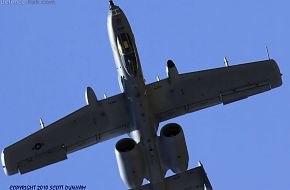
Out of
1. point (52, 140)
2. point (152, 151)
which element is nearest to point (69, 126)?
point (52, 140)

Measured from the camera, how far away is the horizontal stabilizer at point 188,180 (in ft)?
109

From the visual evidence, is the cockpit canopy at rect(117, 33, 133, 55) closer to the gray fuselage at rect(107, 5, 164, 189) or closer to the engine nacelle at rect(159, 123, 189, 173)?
the gray fuselage at rect(107, 5, 164, 189)

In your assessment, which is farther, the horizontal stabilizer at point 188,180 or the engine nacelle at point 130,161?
the horizontal stabilizer at point 188,180

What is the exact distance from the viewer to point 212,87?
33.6 m

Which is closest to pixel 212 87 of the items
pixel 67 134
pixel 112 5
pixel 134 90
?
pixel 134 90

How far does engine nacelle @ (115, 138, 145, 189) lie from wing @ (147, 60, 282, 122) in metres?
2.32

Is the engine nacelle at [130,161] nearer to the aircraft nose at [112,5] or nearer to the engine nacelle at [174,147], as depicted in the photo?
the engine nacelle at [174,147]

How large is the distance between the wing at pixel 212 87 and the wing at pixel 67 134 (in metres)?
1.77

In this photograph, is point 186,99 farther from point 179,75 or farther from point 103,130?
point 103,130

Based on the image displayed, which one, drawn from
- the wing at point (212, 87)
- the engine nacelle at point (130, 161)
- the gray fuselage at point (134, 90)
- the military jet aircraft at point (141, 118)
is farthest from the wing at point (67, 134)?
the wing at point (212, 87)

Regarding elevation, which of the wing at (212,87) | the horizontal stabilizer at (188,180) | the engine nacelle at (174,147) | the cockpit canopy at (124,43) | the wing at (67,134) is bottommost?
the horizontal stabilizer at (188,180)

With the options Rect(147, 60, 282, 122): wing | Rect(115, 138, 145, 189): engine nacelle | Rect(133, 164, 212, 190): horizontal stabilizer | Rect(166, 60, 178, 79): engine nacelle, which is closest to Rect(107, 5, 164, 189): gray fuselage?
Rect(133, 164, 212, 190): horizontal stabilizer

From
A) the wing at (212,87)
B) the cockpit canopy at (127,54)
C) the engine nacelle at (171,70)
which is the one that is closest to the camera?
the cockpit canopy at (127,54)

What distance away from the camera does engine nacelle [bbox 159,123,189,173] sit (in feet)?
104
